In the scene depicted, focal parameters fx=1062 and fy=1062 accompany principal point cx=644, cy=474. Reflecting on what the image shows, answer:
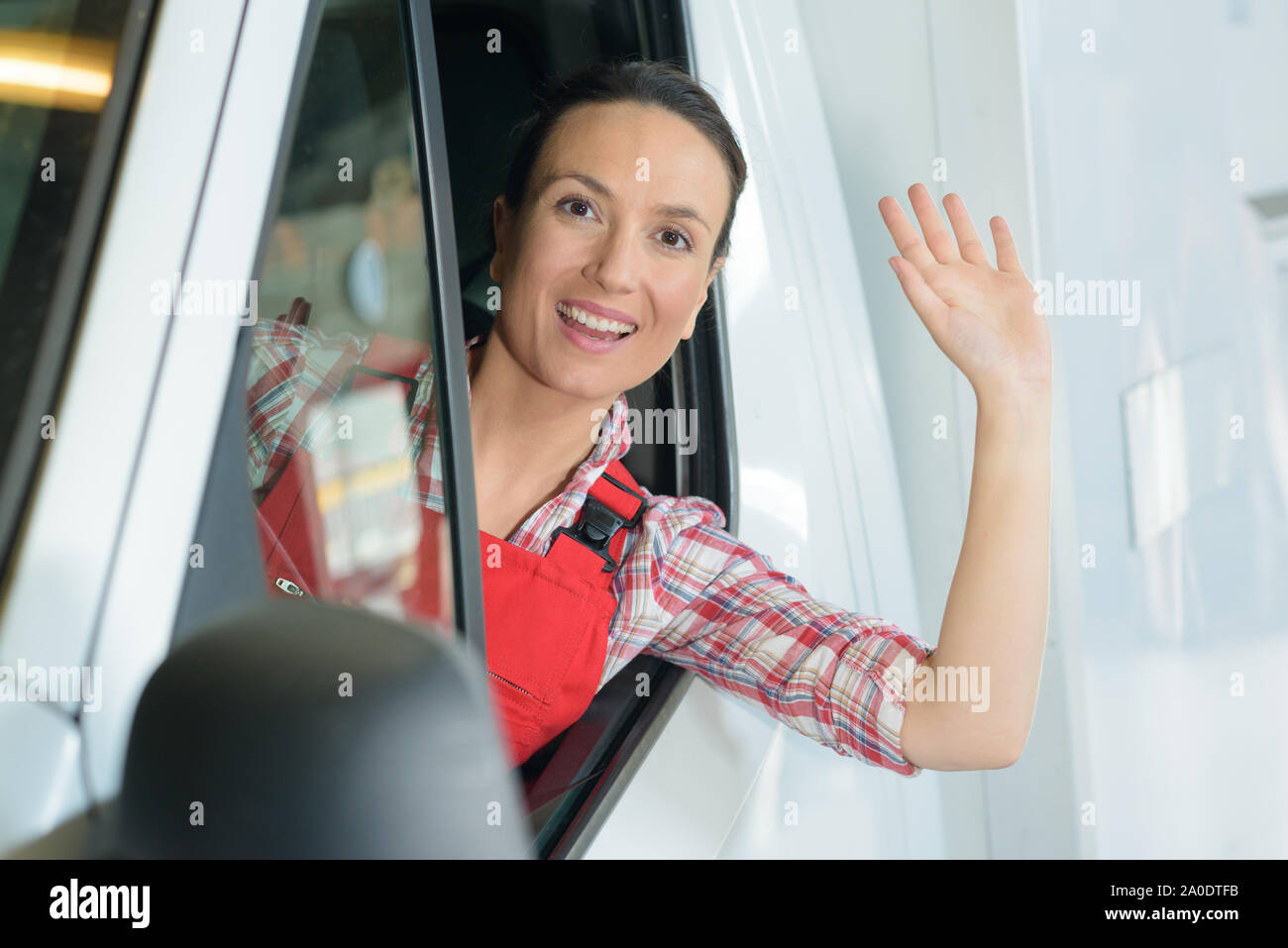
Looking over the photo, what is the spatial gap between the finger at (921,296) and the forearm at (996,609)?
0.12 m

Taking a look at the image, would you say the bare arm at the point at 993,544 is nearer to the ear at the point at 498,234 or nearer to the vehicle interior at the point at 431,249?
the vehicle interior at the point at 431,249

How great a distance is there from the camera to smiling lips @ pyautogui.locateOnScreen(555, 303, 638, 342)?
4.71 ft

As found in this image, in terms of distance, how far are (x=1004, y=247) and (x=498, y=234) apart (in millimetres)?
725

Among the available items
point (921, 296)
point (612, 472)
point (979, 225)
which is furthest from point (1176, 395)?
point (612, 472)

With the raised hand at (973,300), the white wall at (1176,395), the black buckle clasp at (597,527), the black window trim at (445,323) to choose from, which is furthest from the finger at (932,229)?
the black window trim at (445,323)

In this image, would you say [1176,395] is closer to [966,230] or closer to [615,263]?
[966,230]

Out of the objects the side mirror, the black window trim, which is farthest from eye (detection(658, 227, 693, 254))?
the side mirror

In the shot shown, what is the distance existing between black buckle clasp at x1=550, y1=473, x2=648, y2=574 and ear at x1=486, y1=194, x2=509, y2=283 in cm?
38

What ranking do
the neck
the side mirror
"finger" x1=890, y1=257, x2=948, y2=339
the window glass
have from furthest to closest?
the neck < "finger" x1=890, y1=257, x2=948, y2=339 < the window glass < the side mirror

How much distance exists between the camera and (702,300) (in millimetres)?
1555

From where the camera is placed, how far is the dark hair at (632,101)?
1503 mm

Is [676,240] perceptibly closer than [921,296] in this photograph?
No

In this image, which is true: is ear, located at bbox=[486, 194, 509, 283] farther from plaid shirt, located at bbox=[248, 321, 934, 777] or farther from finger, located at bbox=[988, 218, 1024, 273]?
finger, located at bbox=[988, 218, 1024, 273]
